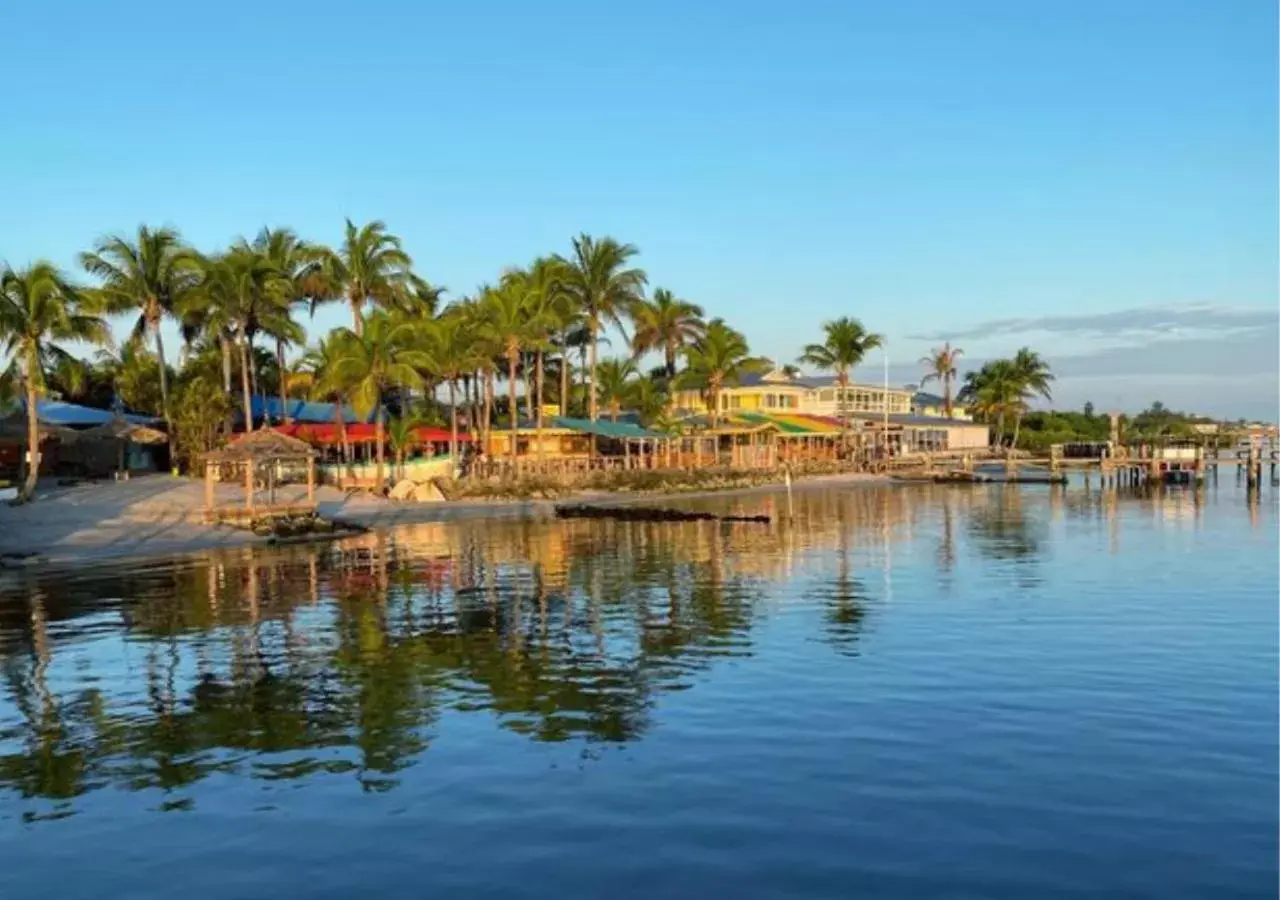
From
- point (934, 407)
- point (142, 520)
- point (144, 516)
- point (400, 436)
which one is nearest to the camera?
point (142, 520)

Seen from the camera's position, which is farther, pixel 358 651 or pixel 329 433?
pixel 329 433

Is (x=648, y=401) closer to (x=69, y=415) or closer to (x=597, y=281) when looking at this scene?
(x=597, y=281)

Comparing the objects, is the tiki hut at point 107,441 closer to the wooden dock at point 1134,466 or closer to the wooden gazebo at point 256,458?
the wooden gazebo at point 256,458

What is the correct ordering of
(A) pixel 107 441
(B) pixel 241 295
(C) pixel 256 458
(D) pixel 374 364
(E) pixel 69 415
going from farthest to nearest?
(B) pixel 241 295, (D) pixel 374 364, (A) pixel 107 441, (E) pixel 69 415, (C) pixel 256 458

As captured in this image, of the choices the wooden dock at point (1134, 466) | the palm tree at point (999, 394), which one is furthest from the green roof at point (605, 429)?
the palm tree at point (999, 394)

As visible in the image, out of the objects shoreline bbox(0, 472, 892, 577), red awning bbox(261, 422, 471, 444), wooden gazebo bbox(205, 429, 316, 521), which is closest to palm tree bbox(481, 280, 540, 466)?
red awning bbox(261, 422, 471, 444)

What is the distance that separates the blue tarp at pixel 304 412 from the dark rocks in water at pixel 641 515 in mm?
17193

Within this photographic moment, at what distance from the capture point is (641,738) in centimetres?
1357

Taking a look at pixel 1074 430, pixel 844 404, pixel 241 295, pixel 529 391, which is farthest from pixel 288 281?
pixel 1074 430

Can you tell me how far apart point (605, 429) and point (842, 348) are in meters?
32.1

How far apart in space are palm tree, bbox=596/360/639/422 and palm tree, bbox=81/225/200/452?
34.1 meters

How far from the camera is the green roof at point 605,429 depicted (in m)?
65.6

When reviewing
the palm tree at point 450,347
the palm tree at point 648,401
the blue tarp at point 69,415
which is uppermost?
the palm tree at point 450,347

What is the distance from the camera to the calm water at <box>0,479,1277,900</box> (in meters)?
9.88
